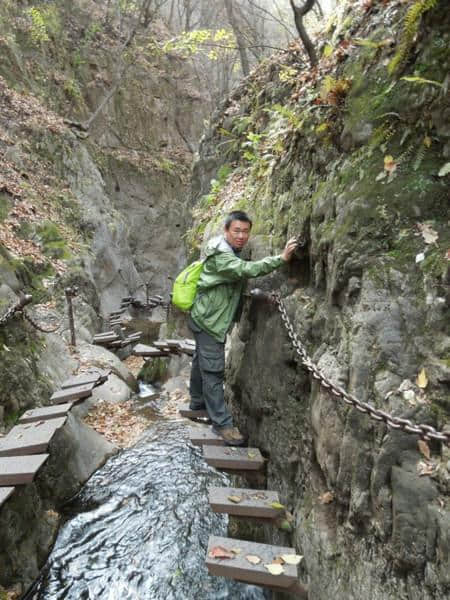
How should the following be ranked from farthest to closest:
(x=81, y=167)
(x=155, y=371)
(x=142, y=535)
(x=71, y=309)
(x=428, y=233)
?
(x=81, y=167) → (x=155, y=371) → (x=71, y=309) → (x=142, y=535) → (x=428, y=233)

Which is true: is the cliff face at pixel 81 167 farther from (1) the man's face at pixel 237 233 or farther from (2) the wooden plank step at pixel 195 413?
(1) the man's face at pixel 237 233

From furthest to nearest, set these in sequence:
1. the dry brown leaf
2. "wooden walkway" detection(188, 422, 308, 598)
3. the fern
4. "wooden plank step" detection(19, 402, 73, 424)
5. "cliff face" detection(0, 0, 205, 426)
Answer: "cliff face" detection(0, 0, 205, 426)
"wooden plank step" detection(19, 402, 73, 424)
"wooden walkway" detection(188, 422, 308, 598)
the fern
the dry brown leaf

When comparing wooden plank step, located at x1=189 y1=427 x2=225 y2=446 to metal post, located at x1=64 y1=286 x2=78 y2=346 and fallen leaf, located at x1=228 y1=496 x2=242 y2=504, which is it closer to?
fallen leaf, located at x1=228 y1=496 x2=242 y2=504

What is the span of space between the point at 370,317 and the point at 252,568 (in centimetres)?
177

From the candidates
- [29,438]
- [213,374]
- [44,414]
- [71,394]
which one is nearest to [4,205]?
[71,394]

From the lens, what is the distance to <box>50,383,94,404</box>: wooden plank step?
513 centimetres

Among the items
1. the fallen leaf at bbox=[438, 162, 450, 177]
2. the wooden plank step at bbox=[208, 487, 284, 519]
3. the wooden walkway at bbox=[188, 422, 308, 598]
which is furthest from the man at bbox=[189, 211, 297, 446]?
the fallen leaf at bbox=[438, 162, 450, 177]

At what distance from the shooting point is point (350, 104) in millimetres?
3303

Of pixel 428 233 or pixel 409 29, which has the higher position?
pixel 409 29

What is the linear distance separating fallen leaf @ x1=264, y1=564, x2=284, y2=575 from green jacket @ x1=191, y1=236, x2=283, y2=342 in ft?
7.56

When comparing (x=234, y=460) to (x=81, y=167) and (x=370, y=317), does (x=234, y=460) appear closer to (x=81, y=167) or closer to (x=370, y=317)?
(x=370, y=317)

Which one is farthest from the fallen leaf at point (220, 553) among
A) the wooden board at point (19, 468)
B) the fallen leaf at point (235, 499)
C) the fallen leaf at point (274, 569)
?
the wooden board at point (19, 468)

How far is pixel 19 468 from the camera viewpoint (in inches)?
137

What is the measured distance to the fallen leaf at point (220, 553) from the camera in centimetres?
279
